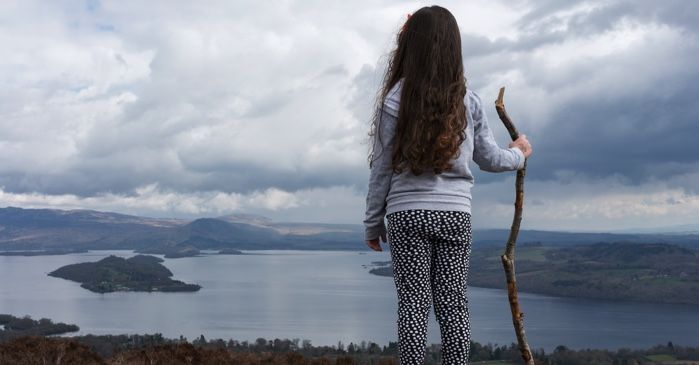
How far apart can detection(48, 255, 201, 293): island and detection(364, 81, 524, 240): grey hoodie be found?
88.2m

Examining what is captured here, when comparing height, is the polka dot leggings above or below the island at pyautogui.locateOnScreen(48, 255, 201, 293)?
above

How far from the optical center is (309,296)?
80375 millimetres

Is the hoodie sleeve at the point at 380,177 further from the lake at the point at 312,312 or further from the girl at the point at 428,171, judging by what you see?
the lake at the point at 312,312

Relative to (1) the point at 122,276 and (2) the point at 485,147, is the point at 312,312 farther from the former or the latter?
(2) the point at 485,147

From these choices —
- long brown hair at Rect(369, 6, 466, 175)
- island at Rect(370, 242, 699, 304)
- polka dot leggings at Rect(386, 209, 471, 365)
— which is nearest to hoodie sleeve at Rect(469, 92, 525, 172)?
long brown hair at Rect(369, 6, 466, 175)

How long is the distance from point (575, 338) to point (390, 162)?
58.8 metres

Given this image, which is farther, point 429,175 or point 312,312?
point 312,312

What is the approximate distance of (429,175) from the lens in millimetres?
2832

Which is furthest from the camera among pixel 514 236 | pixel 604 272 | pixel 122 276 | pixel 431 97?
pixel 604 272

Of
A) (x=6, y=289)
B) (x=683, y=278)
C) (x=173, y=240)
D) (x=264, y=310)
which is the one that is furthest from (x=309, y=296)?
(x=173, y=240)

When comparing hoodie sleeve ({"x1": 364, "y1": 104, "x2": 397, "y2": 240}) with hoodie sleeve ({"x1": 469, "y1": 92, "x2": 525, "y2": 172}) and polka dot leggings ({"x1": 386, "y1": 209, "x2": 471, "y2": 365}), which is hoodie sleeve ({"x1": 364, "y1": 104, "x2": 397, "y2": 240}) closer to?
polka dot leggings ({"x1": 386, "y1": 209, "x2": 471, "y2": 365})

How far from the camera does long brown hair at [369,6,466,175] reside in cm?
274

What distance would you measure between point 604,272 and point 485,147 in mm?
109027

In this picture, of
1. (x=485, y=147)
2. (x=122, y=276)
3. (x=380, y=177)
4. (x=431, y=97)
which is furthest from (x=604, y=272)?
(x=431, y=97)
